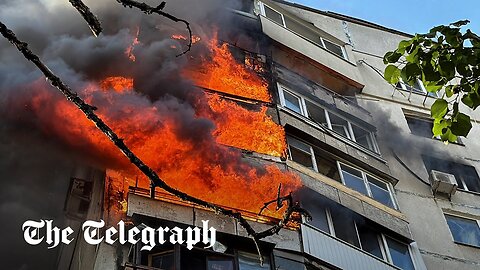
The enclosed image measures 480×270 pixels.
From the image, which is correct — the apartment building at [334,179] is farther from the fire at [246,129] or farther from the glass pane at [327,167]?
the fire at [246,129]

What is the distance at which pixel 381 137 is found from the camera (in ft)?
58.6

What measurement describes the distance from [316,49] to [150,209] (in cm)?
1090

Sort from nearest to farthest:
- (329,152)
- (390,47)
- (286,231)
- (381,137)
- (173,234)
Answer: (173,234) < (286,231) < (329,152) < (381,137) < (390,47)

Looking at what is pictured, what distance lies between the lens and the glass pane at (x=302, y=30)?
791 inches

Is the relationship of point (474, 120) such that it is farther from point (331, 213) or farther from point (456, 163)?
point (331, 213)

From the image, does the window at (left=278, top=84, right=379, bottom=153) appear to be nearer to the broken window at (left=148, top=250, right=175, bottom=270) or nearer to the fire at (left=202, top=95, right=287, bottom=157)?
the fire at (left=202, top=95, right=287, bottom=157)

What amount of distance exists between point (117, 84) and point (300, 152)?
4.98 metres

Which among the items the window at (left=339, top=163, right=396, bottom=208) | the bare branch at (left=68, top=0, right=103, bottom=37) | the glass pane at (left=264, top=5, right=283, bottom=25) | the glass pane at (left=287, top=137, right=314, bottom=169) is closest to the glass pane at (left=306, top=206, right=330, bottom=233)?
the glass pane at (left=287, top=137, right=314, bottom=169)

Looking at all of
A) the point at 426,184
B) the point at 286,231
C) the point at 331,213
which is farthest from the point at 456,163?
the point at 286,231

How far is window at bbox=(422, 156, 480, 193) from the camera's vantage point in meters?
18.2

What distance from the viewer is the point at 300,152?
14.5 meters

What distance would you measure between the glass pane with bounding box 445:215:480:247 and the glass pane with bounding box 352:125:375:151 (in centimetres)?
297

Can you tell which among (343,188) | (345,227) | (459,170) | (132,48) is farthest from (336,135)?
(132,48)

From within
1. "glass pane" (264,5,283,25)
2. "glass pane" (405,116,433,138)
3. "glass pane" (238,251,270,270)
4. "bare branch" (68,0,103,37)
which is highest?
"glass pane" (264,5,283,25)
